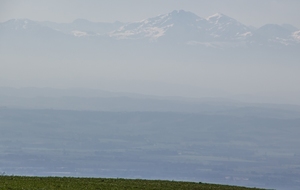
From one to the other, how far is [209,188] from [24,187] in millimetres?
13383

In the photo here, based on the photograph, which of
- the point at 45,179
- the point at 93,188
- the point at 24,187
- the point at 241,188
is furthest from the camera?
the point at 241,188

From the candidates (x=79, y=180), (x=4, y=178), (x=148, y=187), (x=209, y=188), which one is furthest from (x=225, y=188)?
(x=4, y=178)

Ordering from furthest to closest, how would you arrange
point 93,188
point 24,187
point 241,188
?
point 241,188
point 93,188
point 24,187

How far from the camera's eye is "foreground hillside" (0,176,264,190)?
4334cm

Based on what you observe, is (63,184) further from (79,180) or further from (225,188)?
(225,188)

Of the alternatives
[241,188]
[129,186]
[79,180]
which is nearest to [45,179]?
[79,180]

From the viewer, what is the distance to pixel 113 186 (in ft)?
152

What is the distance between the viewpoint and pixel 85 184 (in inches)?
1841

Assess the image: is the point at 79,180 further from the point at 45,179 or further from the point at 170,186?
the point at 170,186

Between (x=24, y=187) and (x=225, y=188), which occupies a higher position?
(x=225, y=188)

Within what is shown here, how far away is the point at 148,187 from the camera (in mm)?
47000

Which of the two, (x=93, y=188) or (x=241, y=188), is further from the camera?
(x=241, y=188)

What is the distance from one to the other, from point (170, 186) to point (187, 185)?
6.50 feet

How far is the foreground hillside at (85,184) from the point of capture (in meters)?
43.3
